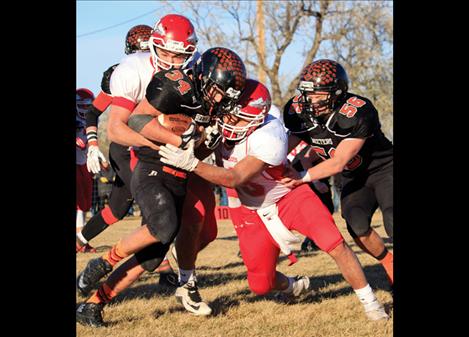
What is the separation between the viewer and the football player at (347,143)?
4871mm

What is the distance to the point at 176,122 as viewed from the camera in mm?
4352

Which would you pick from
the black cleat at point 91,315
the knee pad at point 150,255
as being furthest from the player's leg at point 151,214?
the black cleat at point 91,315

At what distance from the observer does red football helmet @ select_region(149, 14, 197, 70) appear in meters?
4.77

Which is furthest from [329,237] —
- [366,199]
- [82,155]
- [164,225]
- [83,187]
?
[82,155]

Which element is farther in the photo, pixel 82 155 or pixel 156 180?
pixel 82 155

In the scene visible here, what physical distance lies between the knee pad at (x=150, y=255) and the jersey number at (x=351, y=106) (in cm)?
154

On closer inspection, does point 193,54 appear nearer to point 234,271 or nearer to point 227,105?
point 227,105

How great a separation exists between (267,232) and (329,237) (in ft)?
1.47

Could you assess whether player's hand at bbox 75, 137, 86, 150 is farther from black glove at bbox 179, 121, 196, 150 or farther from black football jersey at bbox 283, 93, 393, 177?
black glove at bbox 179, 121, 196, 150

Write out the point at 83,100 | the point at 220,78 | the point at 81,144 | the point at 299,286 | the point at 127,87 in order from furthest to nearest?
the point at 81,144 → the point at 83,100 → the point at 299,286 → the point at 127,87 → the point at 220,78

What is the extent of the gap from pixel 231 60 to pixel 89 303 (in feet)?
5.77

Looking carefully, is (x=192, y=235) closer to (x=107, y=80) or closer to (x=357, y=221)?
(x=357, y=221)

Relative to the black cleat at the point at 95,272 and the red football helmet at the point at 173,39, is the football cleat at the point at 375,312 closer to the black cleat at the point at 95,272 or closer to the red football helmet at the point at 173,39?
the black cleat at the point at 95,272
